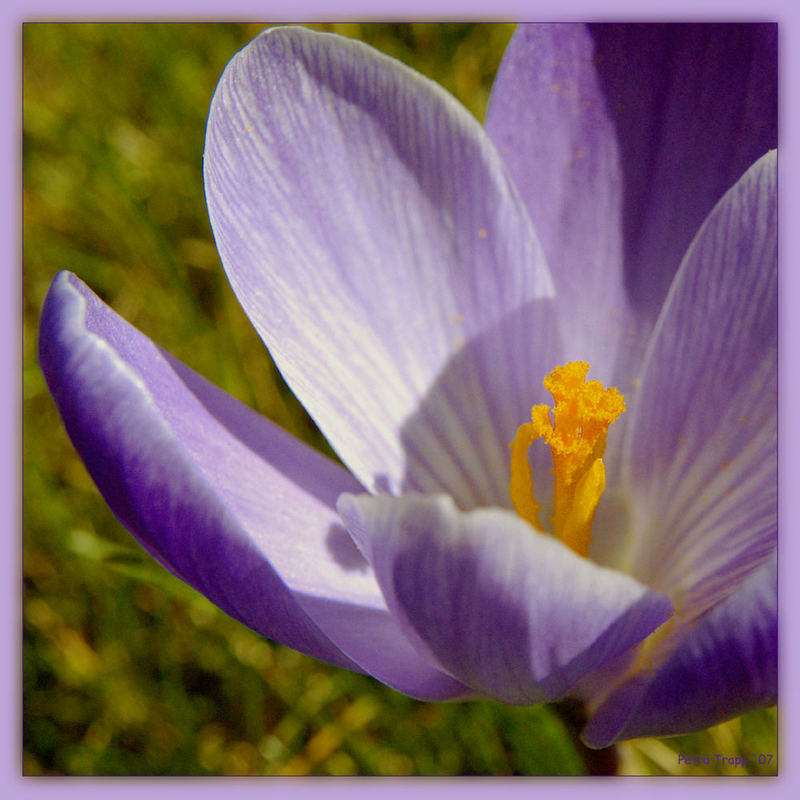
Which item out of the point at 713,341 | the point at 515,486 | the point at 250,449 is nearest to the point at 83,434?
the point at 250,449

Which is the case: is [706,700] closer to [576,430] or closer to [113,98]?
Result: [576,430]

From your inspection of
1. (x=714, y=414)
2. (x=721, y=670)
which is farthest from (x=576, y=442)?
(x=721, y=670)

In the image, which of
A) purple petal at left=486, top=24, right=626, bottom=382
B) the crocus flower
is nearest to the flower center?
the crocus flower

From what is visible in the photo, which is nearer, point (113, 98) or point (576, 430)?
point (576, 430)

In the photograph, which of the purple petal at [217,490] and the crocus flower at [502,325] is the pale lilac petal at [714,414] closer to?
the crocus flower at [502,325]

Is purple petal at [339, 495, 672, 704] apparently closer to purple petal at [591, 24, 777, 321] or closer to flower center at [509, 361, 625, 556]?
flower center at [509, 361, 625, 556]

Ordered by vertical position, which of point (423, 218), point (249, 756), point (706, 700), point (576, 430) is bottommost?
point (249, 756)
